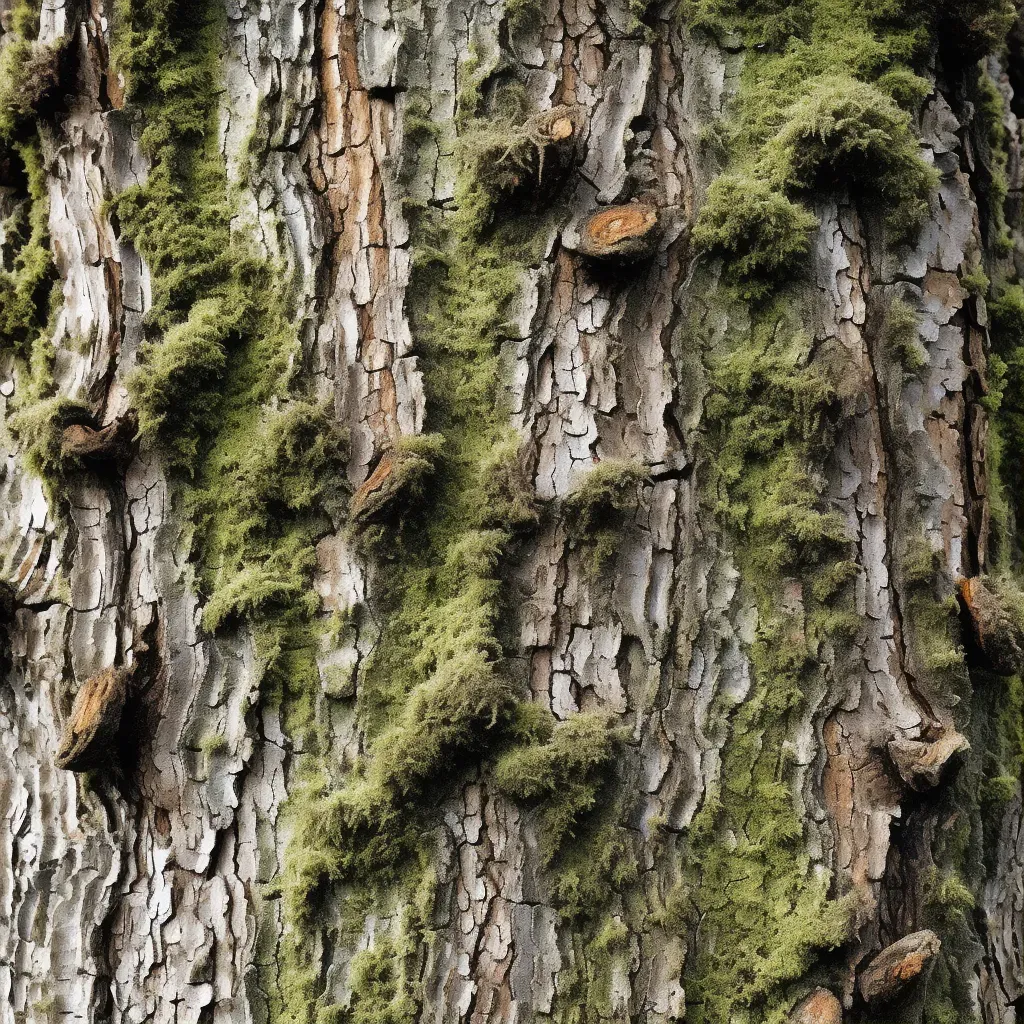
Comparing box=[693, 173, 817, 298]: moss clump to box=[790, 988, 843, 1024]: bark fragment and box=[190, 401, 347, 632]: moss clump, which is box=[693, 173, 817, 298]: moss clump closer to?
box=[190, 401, 347, 632]: moss clump

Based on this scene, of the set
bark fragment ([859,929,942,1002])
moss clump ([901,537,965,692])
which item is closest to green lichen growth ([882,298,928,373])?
moss clump ([901,537,965,692])

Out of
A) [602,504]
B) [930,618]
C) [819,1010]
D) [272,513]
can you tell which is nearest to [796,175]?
[602,504]

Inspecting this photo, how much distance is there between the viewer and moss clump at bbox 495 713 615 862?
188 cm

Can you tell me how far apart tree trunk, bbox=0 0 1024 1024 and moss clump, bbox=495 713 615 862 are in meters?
0.01

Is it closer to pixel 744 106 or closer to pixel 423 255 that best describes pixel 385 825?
pixel 423 255

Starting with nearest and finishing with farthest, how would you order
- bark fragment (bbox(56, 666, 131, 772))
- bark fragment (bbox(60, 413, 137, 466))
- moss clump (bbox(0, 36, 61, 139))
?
bark fragment (bbox(56, 666, 131, 772))
bark fragment (bbox(60, 413, 137, 466))
moss clump (bbox(0, 36, 61, 139))

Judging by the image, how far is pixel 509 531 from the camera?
2006 millimetres

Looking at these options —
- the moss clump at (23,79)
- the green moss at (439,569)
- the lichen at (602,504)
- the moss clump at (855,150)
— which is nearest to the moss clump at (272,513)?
the green moss at (439,569)

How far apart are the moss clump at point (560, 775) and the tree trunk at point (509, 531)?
0.4 inches

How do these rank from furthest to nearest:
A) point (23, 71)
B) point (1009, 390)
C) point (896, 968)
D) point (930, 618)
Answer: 1. point (1009, 390)
2. point (23, 71)
3. point (930, 618)
4. point (896, 968)

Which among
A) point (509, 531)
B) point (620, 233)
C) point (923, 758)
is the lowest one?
point (923, 758)

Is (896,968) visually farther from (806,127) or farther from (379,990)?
(806,127)

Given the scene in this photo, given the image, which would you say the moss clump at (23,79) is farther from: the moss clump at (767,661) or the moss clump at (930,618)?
the moss clump at (930,618)

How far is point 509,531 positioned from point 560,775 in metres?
0.52
